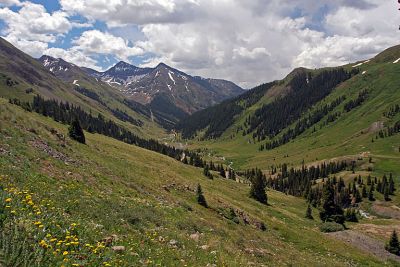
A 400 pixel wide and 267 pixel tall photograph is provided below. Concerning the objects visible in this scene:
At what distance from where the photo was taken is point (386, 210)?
153125 millimetres

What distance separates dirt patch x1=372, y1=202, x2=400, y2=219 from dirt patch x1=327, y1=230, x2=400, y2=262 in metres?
91.7

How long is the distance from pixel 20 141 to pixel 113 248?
25796 mm

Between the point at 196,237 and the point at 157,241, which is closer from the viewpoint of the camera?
the point at 157,241

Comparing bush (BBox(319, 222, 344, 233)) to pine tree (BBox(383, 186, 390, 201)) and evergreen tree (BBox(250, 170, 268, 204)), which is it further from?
pine tree (BBox(383, 186, 390, 201))

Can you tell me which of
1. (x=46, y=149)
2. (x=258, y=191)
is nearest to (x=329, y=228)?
(x=258, y=191)

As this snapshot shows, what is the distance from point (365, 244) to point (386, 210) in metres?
103

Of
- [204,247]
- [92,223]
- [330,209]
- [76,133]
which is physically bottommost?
[330,209]

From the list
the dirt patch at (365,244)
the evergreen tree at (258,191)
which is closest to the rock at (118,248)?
the dirt patch at (365,244)

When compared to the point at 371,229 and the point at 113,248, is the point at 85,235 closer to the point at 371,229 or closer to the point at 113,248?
the point at 113,248

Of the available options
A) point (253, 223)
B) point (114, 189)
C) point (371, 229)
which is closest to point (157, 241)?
point (114, 189)

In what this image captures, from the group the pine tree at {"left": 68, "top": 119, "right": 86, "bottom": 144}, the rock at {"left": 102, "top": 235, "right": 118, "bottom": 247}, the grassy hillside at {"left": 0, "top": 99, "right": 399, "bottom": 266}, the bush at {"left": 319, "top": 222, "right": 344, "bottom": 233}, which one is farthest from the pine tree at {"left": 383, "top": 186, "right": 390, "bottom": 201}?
the rock at {"left": 102, "top": 235, "right": 118, "bottom": 247}

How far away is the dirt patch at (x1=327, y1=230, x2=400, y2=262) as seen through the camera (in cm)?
6006

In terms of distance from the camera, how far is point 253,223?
52562 millimetres

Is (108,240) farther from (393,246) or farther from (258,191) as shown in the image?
(258,191)
